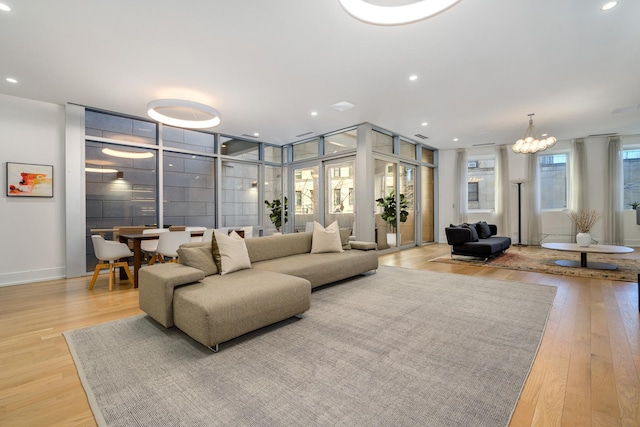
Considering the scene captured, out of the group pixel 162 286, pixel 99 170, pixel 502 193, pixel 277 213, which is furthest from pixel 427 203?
pixel 99 170

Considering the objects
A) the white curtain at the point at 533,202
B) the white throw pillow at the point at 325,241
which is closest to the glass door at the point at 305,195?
the white throw pillow at the point at 325,241

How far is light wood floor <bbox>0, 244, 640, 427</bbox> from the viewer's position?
1490mm

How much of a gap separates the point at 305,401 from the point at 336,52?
344 cm

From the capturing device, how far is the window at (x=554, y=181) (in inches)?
314

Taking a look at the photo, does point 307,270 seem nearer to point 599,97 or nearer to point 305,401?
point 305,401

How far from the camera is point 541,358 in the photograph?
6.62ft

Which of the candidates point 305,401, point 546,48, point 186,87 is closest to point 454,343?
point 305,401

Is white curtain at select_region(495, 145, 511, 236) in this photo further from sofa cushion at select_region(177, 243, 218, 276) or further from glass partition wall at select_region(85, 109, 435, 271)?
sofa cushion at select_region(177, 243, 218, 276)

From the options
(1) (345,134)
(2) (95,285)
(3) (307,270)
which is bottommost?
(2) (95,285)

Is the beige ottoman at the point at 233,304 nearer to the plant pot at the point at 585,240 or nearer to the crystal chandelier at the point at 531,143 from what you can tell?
the plant pot at the point at 585,240

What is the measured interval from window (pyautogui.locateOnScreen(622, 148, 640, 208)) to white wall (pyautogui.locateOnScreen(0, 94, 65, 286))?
12634 mm

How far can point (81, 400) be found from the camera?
5.32ft

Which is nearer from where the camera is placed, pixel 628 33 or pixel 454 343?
pixel 454 343

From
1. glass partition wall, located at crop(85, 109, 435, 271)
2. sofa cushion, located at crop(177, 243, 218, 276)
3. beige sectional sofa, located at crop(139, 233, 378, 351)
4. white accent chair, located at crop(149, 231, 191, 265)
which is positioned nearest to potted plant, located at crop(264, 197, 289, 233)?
glass partition wall, located at crop(85, 109, 435, 271)
